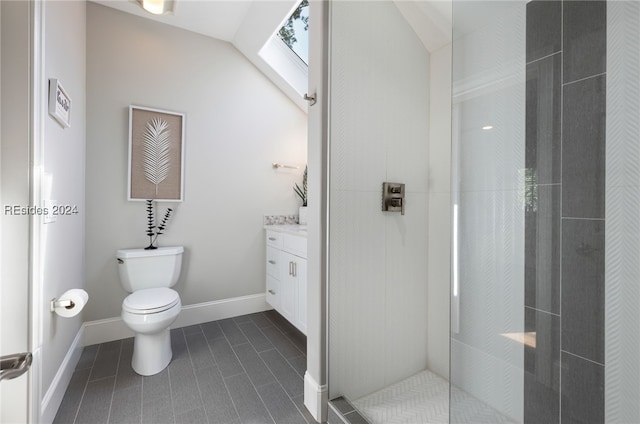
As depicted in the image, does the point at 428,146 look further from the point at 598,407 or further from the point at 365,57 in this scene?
the point at 598,407

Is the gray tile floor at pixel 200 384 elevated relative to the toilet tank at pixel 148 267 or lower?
lower

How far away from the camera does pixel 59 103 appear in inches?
58.0

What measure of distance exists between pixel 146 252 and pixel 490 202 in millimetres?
2255

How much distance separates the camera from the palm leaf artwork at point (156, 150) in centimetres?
232

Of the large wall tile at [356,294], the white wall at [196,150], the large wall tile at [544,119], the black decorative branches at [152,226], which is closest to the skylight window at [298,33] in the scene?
the white wall at [196,150]

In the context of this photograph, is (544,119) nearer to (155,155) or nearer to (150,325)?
(150,325)

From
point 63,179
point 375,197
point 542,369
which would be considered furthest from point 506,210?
point 63,179

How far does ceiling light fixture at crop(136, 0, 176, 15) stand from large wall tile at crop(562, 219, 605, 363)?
260 centimetres

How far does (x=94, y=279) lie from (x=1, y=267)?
1.30m

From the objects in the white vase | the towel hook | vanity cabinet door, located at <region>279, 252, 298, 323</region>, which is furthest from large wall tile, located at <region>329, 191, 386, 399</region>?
the white vase

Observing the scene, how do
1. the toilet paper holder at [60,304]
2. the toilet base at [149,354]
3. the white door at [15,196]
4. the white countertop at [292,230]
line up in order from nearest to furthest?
the white door at [15,196] < the toilet paper holder at [60,304] < the toilet base at [149,354] < the white countertop at [292,230]

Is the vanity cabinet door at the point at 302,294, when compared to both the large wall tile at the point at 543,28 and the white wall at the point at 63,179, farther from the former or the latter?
the large wall tile at the point at 543,28

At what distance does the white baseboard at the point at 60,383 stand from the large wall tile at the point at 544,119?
217cm
